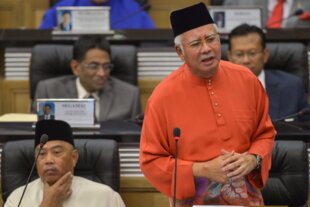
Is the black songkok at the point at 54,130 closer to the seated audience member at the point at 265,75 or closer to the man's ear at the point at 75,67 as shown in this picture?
the man's ear at the point at 75,67

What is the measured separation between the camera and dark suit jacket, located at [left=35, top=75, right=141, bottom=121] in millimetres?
4742

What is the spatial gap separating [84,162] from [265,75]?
4.75ft

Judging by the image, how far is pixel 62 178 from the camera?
11.9 ft

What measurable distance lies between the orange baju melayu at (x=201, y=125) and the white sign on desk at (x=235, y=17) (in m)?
2.28

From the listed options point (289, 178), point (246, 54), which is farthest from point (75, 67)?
point (289, 178)

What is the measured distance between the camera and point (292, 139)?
3.81 metres

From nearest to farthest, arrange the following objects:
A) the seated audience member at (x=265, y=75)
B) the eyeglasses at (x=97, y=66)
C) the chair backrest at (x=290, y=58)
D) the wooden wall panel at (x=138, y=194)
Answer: the wooden wall panel at (x=138, y=194)
the seated audience member at (x=265, y=75)
the eyeglasses at (x=97, y=66)
the chair backrest at (x=290, y=58)

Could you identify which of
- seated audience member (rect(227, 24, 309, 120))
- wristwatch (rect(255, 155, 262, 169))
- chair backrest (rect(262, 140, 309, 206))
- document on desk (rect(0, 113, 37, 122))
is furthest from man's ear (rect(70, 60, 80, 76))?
wristwatch (rect(255, 155, 262, 169))

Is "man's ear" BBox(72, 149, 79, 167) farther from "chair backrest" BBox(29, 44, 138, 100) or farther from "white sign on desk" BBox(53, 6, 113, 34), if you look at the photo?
"white sign on desk" BBox(53, 6, 113, 34)

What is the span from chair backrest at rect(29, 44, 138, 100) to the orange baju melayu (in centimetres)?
195

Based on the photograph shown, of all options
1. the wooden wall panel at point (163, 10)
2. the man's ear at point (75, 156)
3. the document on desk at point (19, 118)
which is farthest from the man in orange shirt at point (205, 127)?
the wooden wall panel at point (163, 10)

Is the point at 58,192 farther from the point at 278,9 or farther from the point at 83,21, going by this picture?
the point at 278,9

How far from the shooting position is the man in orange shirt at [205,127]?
9.57 feet

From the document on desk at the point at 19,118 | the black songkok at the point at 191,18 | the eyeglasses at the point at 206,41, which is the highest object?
the black songkok at the point at 191,18
